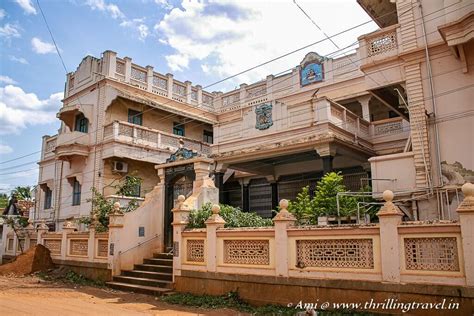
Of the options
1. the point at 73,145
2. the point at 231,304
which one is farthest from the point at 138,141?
the point at 231,304

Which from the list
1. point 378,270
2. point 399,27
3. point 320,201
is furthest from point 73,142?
point 378,270

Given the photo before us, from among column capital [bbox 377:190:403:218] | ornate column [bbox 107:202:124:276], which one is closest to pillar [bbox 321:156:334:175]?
column capital [bbox 377:190:403:218]

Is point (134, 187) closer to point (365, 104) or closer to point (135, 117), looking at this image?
point (135, 117)

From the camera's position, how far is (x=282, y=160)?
15469 mm

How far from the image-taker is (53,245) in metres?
14.1

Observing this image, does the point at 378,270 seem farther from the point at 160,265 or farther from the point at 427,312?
the point at 160,265

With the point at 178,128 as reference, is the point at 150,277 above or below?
below

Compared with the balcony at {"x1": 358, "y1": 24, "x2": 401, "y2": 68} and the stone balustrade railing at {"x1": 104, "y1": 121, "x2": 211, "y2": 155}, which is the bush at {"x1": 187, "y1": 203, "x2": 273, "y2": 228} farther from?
the stone balustrade railing at {"x1": 104, "y1": 121, "x2": 211, "y2": 155}

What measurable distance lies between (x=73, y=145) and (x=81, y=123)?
1891 mm

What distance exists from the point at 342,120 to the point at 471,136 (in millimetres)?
4580

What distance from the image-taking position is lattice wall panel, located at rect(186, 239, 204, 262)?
8.86m

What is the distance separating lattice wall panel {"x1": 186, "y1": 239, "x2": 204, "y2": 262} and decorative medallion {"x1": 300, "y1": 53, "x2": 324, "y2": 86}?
1099 cm

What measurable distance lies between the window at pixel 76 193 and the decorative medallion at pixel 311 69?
11.9 m

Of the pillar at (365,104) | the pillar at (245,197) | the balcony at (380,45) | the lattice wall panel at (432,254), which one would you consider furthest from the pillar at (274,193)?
the lattice wall panel at (432,254)
